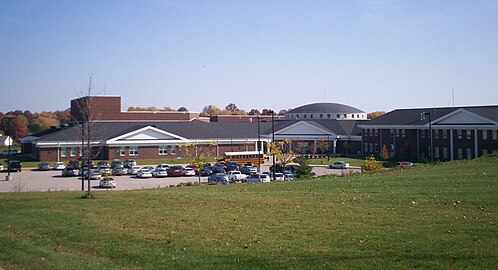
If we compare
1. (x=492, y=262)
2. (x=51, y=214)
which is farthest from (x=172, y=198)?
(x=492, y=262)

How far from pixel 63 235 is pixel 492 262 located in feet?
35.4

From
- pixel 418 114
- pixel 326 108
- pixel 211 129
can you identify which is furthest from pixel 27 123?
pixel 418 114

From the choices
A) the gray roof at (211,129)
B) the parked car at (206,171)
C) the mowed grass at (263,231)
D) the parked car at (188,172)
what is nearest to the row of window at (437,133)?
the gray roof at (211,129)

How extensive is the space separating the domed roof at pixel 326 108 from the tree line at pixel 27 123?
5365 centimetres

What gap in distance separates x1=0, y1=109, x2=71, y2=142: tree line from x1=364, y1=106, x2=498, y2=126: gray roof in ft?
227

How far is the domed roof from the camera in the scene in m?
122

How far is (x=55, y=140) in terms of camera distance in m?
74.2

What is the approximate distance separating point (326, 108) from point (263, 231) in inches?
4377

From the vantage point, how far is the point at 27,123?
139000 mm

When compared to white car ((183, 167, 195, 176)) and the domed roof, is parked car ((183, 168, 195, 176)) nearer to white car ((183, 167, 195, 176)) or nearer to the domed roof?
white car ((183, 167, 195, 176))

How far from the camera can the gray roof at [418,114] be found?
6353 cm

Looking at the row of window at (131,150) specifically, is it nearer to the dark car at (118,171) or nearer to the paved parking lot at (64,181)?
the paved parking lot at (64,181)

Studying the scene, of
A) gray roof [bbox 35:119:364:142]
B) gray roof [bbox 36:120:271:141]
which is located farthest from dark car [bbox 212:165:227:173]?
gray roof [bbox 36:120:271:141]

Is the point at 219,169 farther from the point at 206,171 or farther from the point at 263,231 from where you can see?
the point at 263,231
